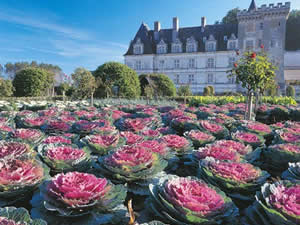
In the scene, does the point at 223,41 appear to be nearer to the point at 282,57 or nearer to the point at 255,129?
the point at 282,57

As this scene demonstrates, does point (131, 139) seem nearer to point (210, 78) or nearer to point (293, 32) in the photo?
point (210, 78)

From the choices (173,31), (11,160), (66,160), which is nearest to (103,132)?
(66,160)

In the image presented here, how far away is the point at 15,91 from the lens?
710 inches

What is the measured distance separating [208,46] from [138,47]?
10.2 m

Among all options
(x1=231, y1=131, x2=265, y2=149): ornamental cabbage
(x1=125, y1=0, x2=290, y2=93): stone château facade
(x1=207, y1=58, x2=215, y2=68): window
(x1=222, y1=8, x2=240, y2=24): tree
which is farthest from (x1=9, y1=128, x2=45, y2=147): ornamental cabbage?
(x1=222, y1=8, x2=240, y2=24): tree

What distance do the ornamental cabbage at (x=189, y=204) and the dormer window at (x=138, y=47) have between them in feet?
118

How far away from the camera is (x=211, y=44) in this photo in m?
32.9

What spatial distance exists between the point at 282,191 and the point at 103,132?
1.29 meters

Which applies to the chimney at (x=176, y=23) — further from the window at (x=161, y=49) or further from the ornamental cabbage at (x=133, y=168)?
the ornamental cabbage at (x=133, y=168)

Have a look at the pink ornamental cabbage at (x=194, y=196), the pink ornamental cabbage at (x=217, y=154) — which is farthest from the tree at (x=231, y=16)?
the pink ornamental cabbage at (x=194, y=196)

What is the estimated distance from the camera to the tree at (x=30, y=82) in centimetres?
1775

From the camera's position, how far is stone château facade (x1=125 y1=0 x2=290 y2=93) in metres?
31.2

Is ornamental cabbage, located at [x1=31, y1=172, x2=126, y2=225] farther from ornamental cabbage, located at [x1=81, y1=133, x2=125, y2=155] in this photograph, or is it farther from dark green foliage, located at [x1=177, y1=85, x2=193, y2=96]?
dark green foliage, located at [x1=177, y1=85, x2=193, y2=96]

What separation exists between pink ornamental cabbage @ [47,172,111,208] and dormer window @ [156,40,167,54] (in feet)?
116
